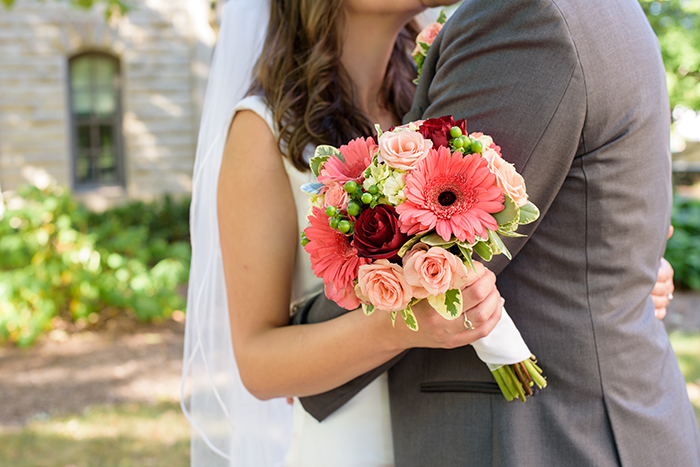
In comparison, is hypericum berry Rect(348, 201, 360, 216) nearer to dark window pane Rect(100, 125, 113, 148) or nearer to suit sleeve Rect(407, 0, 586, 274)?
suit sleeve Rect(407, 0, 586, 274)

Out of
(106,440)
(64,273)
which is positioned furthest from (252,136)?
(64,273)

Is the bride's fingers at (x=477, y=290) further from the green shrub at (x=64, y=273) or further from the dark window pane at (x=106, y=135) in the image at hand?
the dark window pane at (x=106, y=135)

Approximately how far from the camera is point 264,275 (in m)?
1.63

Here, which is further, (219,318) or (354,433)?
(219,318)

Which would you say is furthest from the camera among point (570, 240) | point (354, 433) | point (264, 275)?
point (354, 433)

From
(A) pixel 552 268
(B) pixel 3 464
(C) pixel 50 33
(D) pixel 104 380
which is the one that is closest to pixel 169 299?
(D) pixel 104 380

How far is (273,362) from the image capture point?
159cm

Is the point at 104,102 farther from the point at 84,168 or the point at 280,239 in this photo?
the point at 280,239

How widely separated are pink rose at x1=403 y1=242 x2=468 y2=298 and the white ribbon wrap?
1.09 ft

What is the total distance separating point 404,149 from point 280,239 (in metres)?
0.71

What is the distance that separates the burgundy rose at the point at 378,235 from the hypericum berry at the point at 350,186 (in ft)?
0.19

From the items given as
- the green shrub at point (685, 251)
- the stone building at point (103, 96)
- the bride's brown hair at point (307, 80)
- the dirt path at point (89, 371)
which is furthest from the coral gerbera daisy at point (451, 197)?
the stone building at point (103, 96)

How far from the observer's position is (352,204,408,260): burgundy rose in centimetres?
101

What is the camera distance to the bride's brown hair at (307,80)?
173 cm
